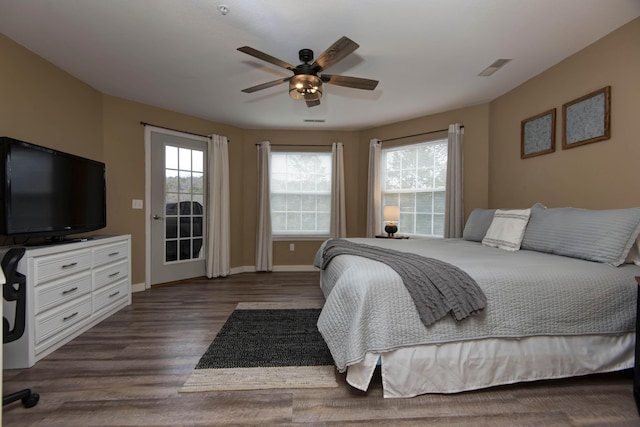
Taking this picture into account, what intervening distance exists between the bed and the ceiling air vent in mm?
1765

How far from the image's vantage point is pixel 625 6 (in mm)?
1999

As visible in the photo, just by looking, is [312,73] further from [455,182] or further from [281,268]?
[281,268]

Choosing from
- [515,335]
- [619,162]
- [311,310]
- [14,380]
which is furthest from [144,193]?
[619,162]

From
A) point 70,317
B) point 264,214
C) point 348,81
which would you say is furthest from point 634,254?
point 264,214

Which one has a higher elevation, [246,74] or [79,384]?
[246,74]

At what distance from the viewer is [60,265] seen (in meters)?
2.21

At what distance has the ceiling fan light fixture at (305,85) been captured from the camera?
7.59 ft

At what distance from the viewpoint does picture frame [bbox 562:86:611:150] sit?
7.65ft

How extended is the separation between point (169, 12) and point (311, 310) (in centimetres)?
276

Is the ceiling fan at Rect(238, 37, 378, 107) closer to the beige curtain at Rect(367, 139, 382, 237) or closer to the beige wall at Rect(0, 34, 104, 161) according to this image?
the beige wall at Rect(0, 34, 104, 161)

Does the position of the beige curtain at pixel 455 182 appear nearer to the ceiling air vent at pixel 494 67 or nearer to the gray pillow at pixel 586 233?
the ceiling air vent at pixel 494 67

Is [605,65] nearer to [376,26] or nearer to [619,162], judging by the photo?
[619,162]

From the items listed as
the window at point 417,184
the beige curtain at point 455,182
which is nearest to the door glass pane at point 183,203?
the window at point 417,184

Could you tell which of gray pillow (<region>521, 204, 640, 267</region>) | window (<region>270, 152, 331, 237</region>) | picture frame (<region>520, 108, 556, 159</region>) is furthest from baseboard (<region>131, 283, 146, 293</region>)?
picture frame (<region>520, 108, 556, 159</region>)
